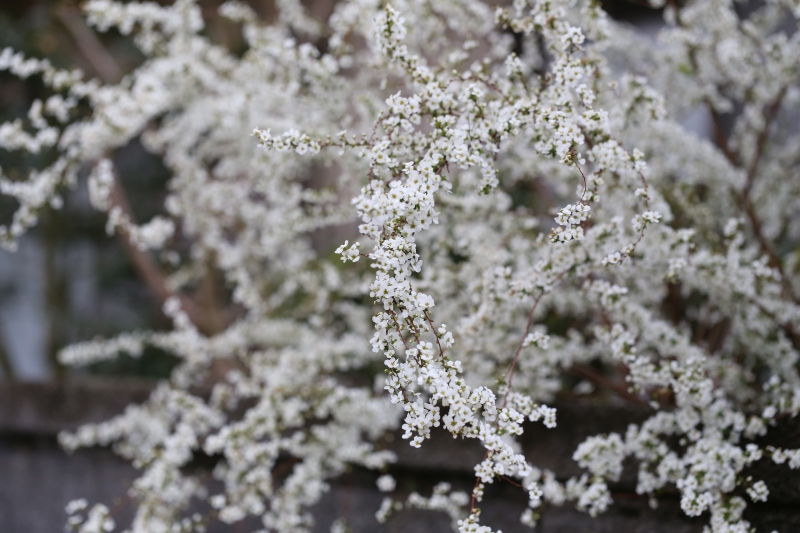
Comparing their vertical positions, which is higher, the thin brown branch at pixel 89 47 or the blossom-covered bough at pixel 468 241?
the thin brown branch at pixel 89 47

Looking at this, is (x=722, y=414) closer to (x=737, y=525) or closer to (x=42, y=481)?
(x=737, y=525)

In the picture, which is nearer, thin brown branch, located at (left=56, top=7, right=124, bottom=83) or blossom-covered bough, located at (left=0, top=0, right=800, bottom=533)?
blossom-covered bough, located at (left=0, top=0, right=800, bottom=533)

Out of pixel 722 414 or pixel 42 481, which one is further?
pixel 42 481

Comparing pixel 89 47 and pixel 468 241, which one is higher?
pixel 89 47

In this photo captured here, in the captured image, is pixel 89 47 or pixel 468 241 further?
pixel 89 47

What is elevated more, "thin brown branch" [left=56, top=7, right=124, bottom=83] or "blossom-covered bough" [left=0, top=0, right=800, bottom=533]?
"thin brown branch" [left=56, top=7, right=124, bottom=83]

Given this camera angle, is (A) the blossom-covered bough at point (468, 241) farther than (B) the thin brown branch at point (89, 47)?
No

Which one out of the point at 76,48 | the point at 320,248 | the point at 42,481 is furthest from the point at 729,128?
the point at 76,48

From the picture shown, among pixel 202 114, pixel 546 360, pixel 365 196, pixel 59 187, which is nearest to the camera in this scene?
pixel 365 196
